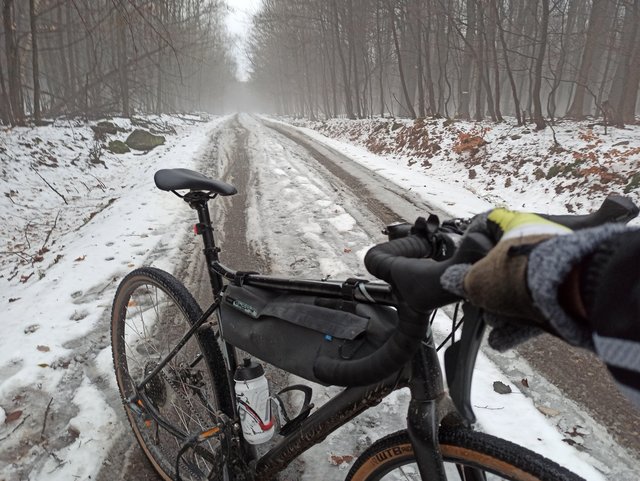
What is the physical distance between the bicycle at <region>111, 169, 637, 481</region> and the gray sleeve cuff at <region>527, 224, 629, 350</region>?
7.4 inches

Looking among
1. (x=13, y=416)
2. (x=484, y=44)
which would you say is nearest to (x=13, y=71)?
(x=13, y=416)

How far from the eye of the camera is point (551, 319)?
0.58 metres

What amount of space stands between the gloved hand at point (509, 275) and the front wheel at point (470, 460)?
23.0 inches

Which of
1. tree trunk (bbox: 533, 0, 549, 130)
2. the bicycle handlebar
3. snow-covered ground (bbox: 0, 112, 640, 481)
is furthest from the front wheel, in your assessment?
tree trunk (bbox: 533, 0, 549, 130)

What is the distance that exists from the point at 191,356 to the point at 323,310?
134 centimetres

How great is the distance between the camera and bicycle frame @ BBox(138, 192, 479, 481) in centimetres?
120

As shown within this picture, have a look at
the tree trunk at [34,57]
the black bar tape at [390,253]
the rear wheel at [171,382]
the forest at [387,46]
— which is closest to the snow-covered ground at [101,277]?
the rear wheel at [171,382]

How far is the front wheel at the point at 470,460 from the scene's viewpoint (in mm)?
1061

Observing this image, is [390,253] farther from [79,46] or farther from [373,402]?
[79,46]

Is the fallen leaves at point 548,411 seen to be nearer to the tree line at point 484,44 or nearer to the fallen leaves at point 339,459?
the fallen leaves at point 339,459

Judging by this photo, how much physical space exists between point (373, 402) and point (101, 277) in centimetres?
402

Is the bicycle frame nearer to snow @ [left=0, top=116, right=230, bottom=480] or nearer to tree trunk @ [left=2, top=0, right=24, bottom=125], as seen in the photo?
snow @ [left=0, top=116, right=230, bottom=480]

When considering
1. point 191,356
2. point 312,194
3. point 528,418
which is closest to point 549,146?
point 312,194

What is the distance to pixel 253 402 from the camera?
1.74m
